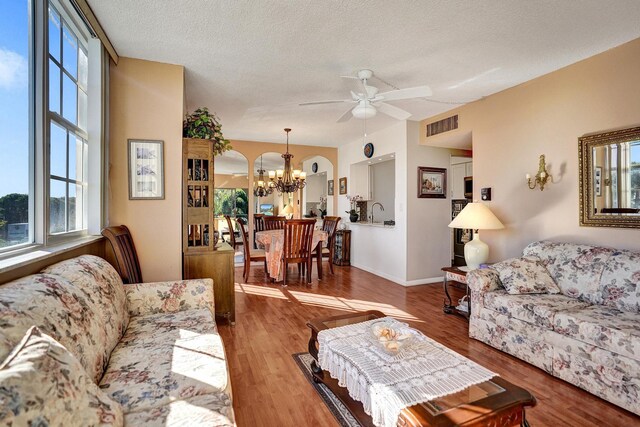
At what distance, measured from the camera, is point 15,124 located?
160 cm

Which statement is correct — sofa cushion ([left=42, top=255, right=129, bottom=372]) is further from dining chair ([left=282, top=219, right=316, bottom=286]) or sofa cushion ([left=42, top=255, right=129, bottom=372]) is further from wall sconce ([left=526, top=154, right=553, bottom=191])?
wall sconce ([left=526, top=154, right=553, bottom=191])

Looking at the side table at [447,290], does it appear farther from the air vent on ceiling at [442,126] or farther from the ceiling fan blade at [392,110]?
the air vent on ceiling at [442,126]

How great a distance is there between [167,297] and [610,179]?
374 cm

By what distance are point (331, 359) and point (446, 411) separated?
2.28 feet

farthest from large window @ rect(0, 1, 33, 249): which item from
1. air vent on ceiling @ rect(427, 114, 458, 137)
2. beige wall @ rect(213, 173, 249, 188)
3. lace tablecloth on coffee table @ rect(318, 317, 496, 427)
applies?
beige wall @ rect(213, 173, 249, 188)

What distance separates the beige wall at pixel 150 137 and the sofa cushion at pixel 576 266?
3.39 metres

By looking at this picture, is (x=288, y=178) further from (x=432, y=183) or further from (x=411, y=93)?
(x=411, y=93)

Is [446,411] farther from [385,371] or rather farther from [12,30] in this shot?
[12,30]

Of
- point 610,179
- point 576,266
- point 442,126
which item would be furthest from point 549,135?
point 442,126

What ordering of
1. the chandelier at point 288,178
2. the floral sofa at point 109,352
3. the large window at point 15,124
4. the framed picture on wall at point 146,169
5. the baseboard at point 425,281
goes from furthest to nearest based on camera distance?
the chandelier at point 288,178 → the baseboard at point 425,281 → the framed picture on wall at point 146,169 → the large window at point 15,124 → the floral sofa at point 109,352

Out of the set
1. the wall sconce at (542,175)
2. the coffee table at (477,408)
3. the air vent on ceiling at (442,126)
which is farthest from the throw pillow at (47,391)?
the air vent on ceiling at (442,126)

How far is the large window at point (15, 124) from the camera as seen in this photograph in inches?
58.8

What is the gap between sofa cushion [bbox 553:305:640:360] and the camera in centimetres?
180

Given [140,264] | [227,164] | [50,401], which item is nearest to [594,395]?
[50,401]
